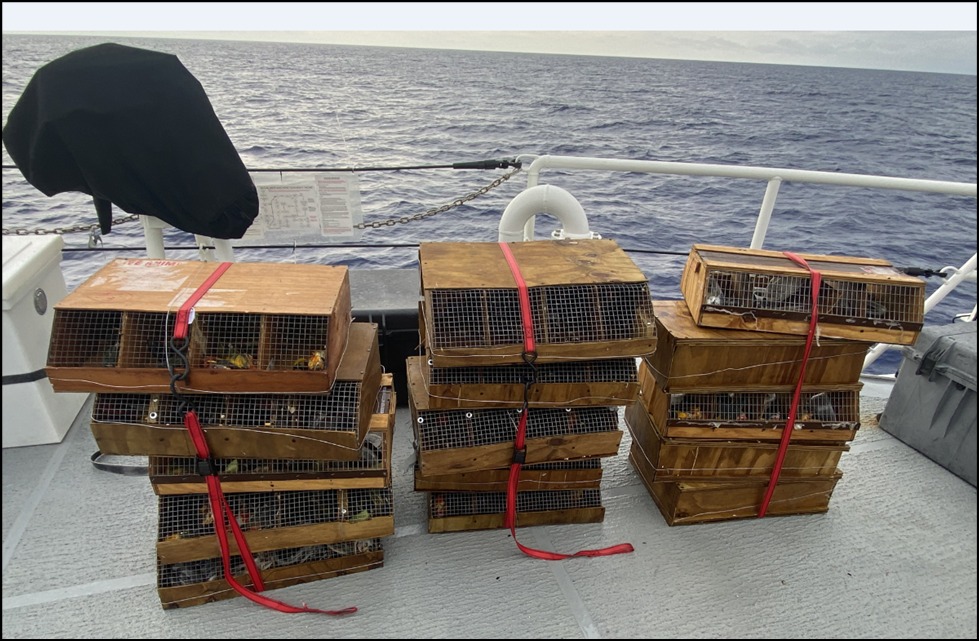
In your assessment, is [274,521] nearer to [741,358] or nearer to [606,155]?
[741,358]

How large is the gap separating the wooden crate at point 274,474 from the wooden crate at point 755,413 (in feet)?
5.22

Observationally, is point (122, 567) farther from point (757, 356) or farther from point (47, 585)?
point (757, 356)

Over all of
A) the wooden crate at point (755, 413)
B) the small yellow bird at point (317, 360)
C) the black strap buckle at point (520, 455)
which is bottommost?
the black strap buckle at point (520, 455)

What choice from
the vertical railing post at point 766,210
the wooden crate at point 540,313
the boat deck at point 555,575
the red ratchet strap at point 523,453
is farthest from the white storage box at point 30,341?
the vertical railing post at point 766,210

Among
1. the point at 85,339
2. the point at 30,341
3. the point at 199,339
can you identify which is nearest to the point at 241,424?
the point at 199,339

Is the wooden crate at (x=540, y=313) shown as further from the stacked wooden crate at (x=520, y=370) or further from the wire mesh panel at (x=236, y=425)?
the wire mesh panel at (x=236, y=425)

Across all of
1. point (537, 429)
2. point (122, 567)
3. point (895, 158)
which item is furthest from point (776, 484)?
point (895, 158)

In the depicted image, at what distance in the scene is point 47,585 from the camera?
2807 mm

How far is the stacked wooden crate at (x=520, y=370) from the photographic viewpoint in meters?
2.70

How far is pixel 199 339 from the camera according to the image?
2504mm

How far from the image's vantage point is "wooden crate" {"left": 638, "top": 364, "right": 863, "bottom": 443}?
3154mm

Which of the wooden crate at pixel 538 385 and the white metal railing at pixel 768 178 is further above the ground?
the white metal railing at pixel 768 178

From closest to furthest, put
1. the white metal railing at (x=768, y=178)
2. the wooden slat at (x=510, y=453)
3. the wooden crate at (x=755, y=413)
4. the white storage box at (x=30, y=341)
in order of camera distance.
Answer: the wooden slat at (x=510, y=453), the wooden crate at (x=755, y=413), the white storage box at (x=30, y=341), the white metal railing at (x=768, y=178)

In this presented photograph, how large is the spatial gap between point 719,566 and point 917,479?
5.84 feet
